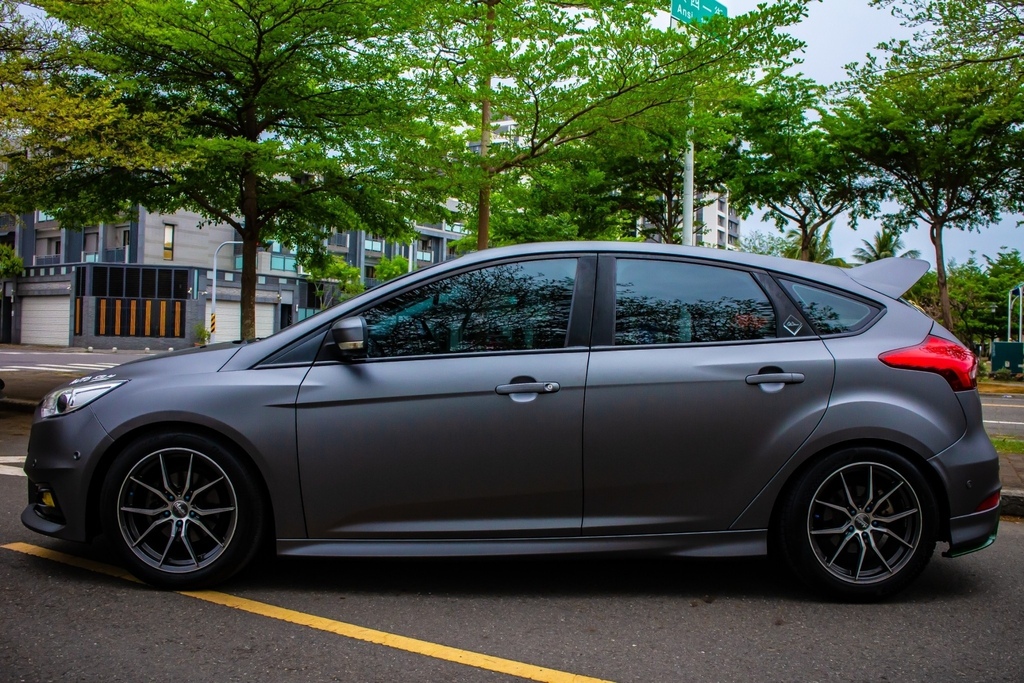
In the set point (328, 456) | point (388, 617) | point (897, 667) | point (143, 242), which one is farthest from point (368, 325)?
point (143, 242)

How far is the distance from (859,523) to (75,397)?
3.49 meters

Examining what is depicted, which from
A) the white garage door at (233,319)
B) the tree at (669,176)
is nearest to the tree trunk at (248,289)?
the tree at (669,176)

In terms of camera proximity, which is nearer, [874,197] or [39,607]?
[39,607]

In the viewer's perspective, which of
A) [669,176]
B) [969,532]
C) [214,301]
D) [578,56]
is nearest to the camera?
[969,532]

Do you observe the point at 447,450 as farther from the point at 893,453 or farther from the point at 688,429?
the point at 893,453

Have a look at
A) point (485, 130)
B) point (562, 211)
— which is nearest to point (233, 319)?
point (562, 211)

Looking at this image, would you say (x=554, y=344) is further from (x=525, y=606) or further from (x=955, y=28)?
(x=955, y=28)

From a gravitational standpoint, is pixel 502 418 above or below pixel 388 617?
above

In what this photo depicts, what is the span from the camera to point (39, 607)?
358 centimetres

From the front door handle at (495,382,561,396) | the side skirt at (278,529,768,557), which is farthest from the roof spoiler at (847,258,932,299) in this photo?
the front door handle at (495,382,561,396)

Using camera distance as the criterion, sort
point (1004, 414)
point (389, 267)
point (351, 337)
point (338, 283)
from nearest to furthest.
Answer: point (351, 337) < point (1004, 414) < point (338, 283) < point (389, 267)

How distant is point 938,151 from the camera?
24938mm

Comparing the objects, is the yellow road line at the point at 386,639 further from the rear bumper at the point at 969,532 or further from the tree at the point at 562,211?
the tree at the point at 562,211

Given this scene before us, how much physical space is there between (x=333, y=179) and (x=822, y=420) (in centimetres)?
1202
